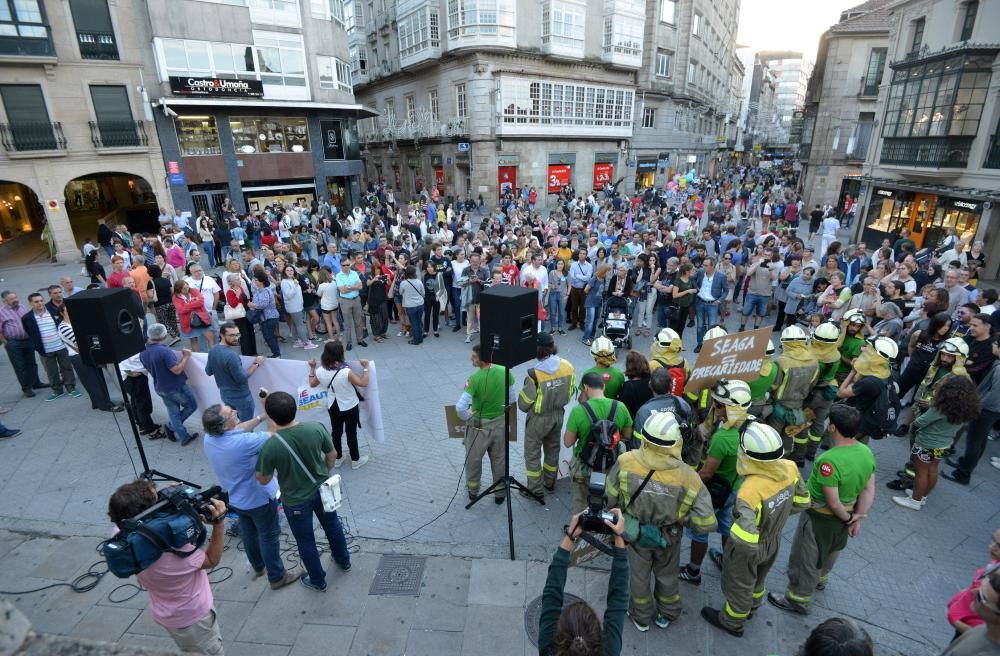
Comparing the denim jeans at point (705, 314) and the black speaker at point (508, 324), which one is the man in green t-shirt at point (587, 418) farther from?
the denim jeans at point (705, 314)

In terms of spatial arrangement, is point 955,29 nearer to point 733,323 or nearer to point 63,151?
point 733,323

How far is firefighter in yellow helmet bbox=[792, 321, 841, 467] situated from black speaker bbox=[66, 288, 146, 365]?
7.55m

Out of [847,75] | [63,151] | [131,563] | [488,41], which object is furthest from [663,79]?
[131,563]

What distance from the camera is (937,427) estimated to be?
16.5ft

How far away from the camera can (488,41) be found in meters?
26.8

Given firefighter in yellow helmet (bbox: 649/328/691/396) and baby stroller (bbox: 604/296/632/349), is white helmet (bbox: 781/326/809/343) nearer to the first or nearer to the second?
firefighter in yellow helmet (bbox: 649/328/691/396)

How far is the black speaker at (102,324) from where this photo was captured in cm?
493

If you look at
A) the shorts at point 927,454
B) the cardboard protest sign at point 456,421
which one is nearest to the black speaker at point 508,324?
the cardboard protest sign at point 456,421

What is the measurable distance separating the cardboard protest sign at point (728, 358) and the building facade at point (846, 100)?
2732 cm

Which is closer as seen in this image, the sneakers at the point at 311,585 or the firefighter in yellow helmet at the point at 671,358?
the sneakers at the point at 311,585

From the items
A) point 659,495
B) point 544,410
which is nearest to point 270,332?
point 544,410

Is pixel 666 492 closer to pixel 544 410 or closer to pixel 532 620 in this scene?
pixel 532 620

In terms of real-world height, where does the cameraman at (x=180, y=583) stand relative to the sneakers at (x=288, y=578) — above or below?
above

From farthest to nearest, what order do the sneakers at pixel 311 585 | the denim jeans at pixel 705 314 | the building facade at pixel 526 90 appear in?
1. the building facade at pixel 526 90
2. the denim jeans at pixel 705 314
3. the sneakers at pixel 311 585
